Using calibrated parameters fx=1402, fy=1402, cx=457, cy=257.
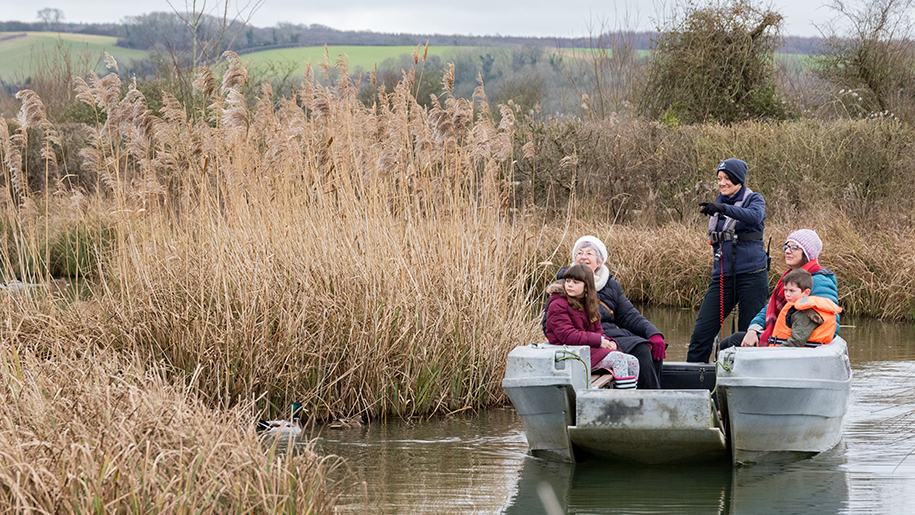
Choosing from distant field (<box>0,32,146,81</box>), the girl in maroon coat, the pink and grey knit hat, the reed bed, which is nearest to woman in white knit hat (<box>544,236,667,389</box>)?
the girl in maroon coat

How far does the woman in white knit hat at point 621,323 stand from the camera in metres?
8.95

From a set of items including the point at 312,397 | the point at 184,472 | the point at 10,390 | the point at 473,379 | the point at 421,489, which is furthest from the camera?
the point at 473,379

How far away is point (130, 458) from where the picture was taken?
18.1 feet

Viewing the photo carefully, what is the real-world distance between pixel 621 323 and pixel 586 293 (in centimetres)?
58

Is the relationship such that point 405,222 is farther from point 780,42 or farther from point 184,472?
point 780,42

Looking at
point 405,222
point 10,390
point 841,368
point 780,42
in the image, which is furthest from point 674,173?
point 10,390

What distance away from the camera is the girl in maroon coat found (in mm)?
8641

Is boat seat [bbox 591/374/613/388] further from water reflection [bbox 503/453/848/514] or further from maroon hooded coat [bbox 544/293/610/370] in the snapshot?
→ water reflection [bbox 503/453/848/514]

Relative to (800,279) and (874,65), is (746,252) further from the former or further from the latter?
(874,65)

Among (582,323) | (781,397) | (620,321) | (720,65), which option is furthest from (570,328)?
(720,65)

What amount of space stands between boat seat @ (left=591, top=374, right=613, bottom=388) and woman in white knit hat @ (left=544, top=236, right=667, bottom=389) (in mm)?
308

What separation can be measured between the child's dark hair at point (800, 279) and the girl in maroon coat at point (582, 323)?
1.10 meters

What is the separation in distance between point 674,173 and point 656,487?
13813 mm

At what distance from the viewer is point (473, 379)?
10195mm
